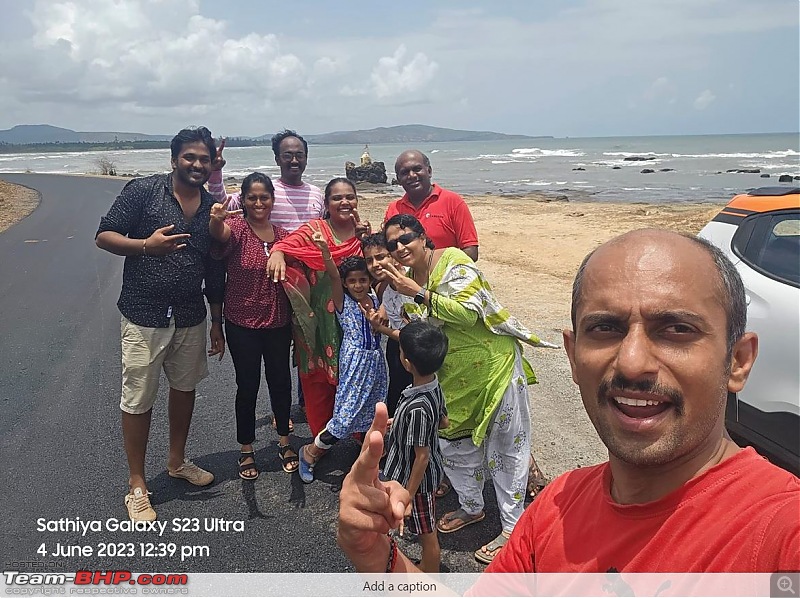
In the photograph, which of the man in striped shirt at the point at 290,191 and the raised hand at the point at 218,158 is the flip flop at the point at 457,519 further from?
the raised hand at the point at 218,158

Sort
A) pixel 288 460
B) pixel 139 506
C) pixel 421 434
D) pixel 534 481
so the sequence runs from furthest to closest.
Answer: pixel 288 460 → pixel 534 481 → pixel 139 506 → pixel 421 434

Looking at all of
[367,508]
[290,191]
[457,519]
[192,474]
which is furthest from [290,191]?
[367,508]

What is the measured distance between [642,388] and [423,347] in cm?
159

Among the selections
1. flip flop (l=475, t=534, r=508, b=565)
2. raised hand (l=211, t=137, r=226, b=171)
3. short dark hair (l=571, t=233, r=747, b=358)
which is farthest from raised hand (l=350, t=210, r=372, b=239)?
short dark hair (l=571, t=233, r=747, b=358)

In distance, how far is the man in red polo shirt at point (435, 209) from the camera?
4387 millimetres

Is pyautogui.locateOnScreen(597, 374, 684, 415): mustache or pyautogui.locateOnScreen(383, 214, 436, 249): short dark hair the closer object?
pyautogui.locateOnScreen(597, 374, 684, 415): mustache

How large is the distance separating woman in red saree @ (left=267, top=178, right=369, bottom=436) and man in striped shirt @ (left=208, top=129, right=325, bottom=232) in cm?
32

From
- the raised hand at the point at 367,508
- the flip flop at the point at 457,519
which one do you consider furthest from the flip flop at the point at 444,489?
the raised hand at the point at 367,508

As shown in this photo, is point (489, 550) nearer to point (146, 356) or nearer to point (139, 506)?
point (139, 506)

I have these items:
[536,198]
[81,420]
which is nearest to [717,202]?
[536,198]

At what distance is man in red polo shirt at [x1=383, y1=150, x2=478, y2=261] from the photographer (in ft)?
Answer: 14.4

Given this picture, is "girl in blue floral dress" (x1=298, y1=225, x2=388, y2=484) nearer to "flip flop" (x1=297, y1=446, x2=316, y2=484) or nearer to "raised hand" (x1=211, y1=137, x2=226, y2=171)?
"flip flop" (x1=297, y1=446, x2=316, y2=484)

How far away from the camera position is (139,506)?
326 centimetres

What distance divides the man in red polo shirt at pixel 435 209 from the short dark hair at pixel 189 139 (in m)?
1.40
